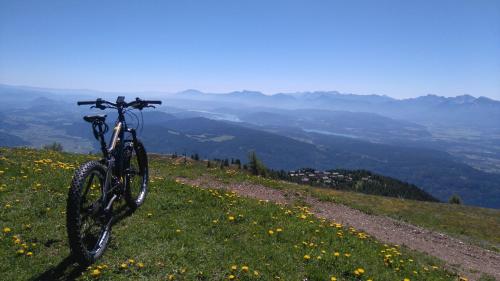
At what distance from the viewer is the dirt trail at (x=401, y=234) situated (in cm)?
1616

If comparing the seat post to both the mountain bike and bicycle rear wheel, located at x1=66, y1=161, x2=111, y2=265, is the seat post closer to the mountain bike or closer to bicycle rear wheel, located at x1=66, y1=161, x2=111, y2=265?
the mountain bike

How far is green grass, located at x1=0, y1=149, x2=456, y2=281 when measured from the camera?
366 inches

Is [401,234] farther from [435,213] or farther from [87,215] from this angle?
[435,213]

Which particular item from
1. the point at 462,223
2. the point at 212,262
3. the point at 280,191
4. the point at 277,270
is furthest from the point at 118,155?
the point at 462,223

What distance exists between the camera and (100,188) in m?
9.22

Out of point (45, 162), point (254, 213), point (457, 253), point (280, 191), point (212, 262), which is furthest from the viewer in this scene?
point (280, 191)

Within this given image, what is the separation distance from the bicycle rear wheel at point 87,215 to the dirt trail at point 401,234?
1055cm

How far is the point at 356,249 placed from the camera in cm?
1252

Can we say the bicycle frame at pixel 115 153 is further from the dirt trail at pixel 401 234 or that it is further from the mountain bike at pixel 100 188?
the dirt trail at pixel 401 234

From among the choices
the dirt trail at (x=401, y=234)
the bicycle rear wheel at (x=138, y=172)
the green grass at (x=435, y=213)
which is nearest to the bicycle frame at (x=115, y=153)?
the bicycle rear wheel at (x=138, y=172)

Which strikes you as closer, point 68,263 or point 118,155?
point 68,263

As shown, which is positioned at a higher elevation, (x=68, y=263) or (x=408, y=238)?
(x=68, y=263)

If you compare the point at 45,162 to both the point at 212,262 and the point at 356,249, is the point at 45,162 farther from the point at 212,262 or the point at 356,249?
the point at 356,249

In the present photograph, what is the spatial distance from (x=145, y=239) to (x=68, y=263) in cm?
214
